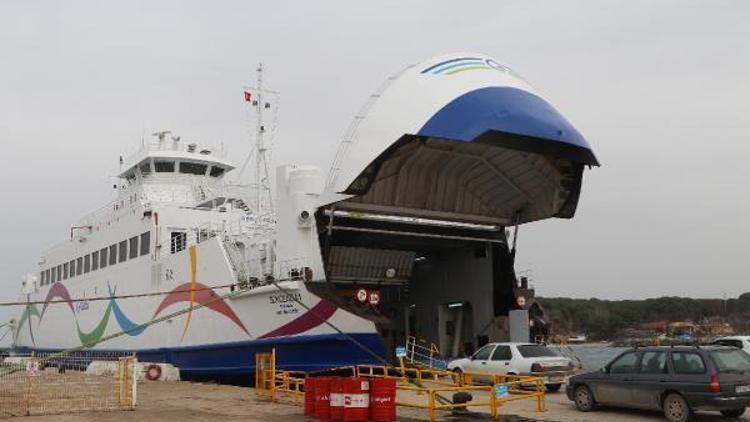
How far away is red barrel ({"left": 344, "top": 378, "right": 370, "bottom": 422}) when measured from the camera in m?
10.5

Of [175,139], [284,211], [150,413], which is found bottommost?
[150,413]

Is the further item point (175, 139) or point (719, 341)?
point (175, 139)

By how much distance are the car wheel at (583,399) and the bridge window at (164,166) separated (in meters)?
19.2

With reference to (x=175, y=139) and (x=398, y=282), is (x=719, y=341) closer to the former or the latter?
(x=398, y=282)

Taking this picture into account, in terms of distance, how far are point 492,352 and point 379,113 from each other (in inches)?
228

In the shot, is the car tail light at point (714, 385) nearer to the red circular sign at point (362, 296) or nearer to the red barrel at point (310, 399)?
the red barrel at point (310, 399)

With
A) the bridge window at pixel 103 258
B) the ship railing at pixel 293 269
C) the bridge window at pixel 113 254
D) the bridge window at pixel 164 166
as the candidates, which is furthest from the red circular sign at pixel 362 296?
the bridge window at pixel 164 166

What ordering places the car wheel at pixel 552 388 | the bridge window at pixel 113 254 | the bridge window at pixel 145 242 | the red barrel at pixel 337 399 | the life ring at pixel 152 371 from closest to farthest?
the red barrel at pixel 337 399 < the car wheel at pixel 552 388 < the life ring at pixel 152 371 < the bridge window at pixel 145 242 < the bridge window at pixel 113 254

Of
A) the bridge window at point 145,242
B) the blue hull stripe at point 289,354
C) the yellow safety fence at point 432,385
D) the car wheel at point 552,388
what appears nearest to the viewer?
the yellow safety fence at point 432,385

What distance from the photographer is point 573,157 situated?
14.3 meters

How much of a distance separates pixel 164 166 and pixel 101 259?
4.11 m

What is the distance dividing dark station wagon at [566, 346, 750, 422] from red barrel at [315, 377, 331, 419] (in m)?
4.17

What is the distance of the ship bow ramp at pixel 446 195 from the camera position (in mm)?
13591

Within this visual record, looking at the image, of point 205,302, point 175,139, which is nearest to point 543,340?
point 205,302
